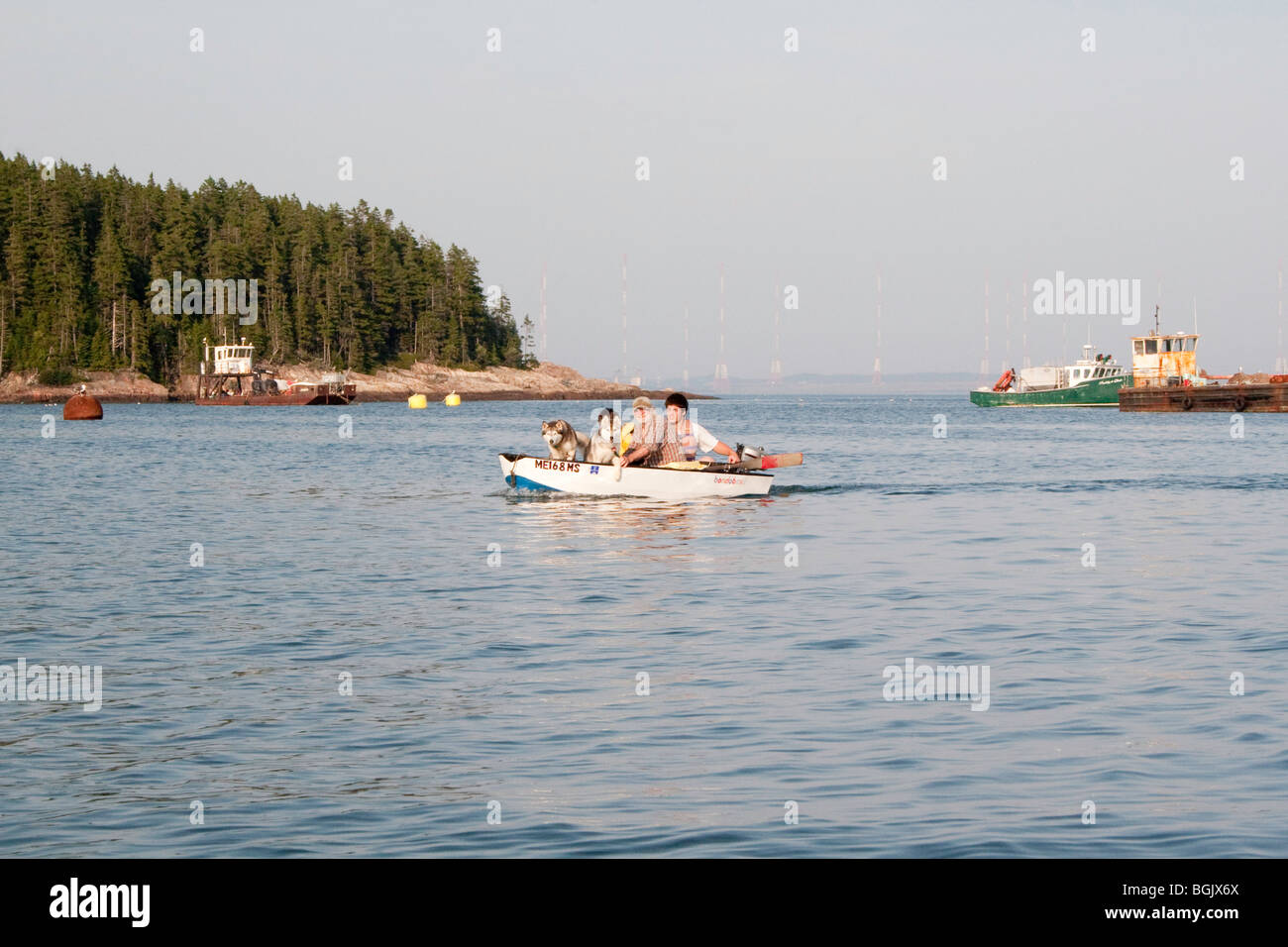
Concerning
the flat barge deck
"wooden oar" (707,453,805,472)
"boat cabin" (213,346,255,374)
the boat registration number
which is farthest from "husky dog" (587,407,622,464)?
"boat cabin" (213,346,255,374)

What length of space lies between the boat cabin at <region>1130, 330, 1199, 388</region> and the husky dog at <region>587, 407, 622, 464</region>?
87073 millimetres

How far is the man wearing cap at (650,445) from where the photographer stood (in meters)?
33.7

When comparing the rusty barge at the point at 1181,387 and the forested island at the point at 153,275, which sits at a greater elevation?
the forested island at the point at 153,275

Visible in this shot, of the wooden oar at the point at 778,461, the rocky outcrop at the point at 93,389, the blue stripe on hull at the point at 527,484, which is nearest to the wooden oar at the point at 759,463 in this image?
the wooden oar at the point at 778,461

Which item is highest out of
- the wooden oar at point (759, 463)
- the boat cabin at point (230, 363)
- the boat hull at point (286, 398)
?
the boat cabin at point (230, 363)

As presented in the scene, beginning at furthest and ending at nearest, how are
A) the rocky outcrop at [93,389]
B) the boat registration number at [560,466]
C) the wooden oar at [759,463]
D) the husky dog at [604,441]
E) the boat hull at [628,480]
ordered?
the rocky outcrop at [93,389]
the boat registration number at [560,466]
the wooden oar at [759,463]
the husky dog at [604,441]
the boat hull at [628,480]

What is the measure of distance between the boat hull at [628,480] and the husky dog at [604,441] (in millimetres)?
242

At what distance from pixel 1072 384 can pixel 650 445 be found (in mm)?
103631

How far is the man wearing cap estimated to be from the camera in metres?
33.7

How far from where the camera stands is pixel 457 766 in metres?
10.5

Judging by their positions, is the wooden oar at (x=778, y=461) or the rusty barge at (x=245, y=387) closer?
the wooden oar at (x=778, y=461)

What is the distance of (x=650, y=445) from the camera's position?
33.8 meters

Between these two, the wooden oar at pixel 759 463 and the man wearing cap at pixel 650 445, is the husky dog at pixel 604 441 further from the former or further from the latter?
the wooden oar at pixel 759 463
